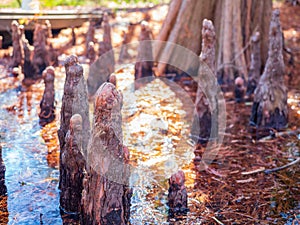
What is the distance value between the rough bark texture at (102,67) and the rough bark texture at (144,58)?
1.45ft

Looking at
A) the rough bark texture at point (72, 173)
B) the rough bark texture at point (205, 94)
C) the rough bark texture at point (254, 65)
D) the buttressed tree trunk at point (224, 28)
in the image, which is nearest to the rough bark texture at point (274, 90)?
the rough bark texture at point (205, 94)

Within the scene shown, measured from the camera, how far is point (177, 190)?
3549 mm

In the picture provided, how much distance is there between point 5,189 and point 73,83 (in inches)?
39.9

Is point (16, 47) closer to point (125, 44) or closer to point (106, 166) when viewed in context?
point (125, 44)

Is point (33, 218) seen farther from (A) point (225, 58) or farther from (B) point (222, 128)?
(A) point (225, 58)

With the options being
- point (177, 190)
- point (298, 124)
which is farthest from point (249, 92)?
point (177, 190)

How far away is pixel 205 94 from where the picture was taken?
16.5ft

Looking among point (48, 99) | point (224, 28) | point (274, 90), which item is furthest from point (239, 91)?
point (48, 99)

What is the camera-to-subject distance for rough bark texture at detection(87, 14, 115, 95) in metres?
6.57

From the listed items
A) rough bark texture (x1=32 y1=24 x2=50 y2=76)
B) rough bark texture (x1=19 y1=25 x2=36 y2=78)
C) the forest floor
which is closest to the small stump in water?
the forest floor

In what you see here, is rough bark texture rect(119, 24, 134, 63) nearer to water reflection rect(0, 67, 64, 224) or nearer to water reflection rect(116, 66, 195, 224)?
water reflection rect(116, 66, 195, 224)

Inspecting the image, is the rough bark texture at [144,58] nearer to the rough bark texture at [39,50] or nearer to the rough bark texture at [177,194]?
the rough bark texture at [39,50]

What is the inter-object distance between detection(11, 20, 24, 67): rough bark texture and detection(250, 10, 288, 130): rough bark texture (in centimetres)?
384

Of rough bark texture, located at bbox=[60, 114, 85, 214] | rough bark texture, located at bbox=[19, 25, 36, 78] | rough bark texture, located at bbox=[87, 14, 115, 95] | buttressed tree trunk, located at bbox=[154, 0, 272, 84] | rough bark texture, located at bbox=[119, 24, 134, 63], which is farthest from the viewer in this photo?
rough bark texture, located at bbox=[119, 24, 134, 63]
